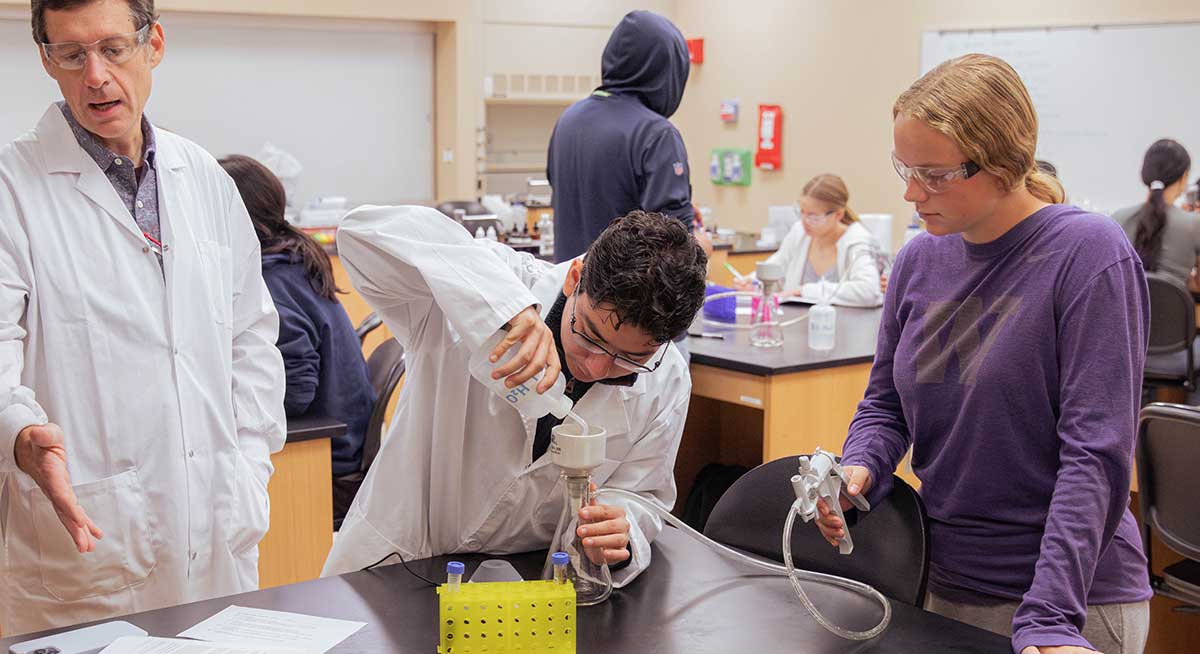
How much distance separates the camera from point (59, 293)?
1689 millimetres

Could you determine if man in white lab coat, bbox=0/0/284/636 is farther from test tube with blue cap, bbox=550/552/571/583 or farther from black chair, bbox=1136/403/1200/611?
black chair, bbox=1136/403/1200/611

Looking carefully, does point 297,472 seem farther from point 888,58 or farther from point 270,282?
point 888,58

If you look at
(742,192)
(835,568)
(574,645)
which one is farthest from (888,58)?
A: (574,645)

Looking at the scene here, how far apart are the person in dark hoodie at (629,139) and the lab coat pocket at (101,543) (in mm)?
1885

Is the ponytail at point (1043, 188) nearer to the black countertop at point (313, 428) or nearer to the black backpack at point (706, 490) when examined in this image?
the black countertop at point (313, 428)

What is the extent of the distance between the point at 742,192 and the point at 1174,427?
626cm

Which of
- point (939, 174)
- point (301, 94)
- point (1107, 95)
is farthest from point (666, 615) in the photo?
point (301, 94)

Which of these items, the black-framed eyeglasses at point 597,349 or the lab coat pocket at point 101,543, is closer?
the black-framed eyeglasses at point 597,349

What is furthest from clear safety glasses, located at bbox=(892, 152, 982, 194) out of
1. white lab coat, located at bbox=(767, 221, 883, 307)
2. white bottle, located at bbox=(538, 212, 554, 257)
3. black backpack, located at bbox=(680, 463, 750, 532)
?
white bottle, located at bbox=(538, 212, 554, 257)

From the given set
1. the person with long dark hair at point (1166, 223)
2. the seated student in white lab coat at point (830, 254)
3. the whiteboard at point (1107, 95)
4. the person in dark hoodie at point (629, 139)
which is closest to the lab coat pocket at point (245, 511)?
the person in dark hoodie at point (629, 139)

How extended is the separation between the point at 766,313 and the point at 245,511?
2.36m

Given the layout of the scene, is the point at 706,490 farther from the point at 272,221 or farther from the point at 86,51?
the point at 86,51

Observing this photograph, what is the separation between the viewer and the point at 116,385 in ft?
5.69

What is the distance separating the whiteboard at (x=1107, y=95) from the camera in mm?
5891
